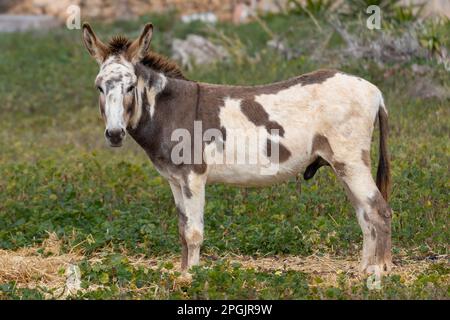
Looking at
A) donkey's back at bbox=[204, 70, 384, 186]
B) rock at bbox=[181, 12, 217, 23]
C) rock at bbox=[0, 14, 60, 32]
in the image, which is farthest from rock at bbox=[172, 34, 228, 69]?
donkey's back at bbox=[204, 70, 384, 186]

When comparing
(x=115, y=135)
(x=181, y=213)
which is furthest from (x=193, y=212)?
(x=115, y=135)

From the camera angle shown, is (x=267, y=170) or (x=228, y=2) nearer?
(x=267, y=170)

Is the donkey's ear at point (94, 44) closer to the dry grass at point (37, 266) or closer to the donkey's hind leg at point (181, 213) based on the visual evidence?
the donkey's hind leg at point (181, 213)

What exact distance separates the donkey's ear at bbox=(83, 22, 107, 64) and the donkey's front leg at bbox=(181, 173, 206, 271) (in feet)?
4.17

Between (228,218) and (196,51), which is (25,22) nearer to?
(196,51)

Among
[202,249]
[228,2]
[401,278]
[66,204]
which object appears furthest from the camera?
[228,2]

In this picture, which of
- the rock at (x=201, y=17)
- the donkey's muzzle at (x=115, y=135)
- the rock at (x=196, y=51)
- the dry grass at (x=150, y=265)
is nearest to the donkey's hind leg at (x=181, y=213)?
the dry grass at (x=150, y=265)

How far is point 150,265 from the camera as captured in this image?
9445 millimetres

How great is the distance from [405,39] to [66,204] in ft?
21.8

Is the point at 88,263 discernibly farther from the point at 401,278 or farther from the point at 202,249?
the point at 401,278

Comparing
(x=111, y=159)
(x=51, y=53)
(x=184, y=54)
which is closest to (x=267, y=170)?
(x=111, y=159)

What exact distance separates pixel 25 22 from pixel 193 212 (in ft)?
49.0

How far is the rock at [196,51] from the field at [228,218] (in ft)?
4.52

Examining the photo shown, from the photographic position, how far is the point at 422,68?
14.8 m
